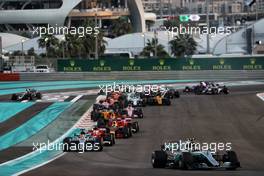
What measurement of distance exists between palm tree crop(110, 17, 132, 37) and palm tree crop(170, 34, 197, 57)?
112 ft

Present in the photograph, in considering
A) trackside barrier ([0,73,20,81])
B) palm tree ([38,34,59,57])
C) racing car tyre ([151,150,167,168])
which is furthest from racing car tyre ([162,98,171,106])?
palm tree ([38,34,59,57])

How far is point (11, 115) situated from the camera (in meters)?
39.6

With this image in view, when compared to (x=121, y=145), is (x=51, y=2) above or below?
above

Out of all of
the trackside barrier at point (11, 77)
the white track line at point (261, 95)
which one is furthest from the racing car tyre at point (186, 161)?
the trackside barrier at point (11, 77)

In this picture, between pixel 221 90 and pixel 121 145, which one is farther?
pixel 221 90

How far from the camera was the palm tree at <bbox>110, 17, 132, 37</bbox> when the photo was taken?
466 ft

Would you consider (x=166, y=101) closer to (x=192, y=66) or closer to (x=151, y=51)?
(x=192, y=66)

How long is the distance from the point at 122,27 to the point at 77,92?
88392 millimetres

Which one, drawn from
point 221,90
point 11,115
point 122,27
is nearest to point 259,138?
point 11,115

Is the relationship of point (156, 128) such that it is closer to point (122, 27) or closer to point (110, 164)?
point (110, 164)

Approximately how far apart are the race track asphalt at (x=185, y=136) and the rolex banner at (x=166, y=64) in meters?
16.2

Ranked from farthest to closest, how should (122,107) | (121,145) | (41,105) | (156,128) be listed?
(41,105)
(122,107)
(156,128)
(121,145)

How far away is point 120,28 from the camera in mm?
142875

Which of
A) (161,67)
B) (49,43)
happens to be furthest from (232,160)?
(49,43)
